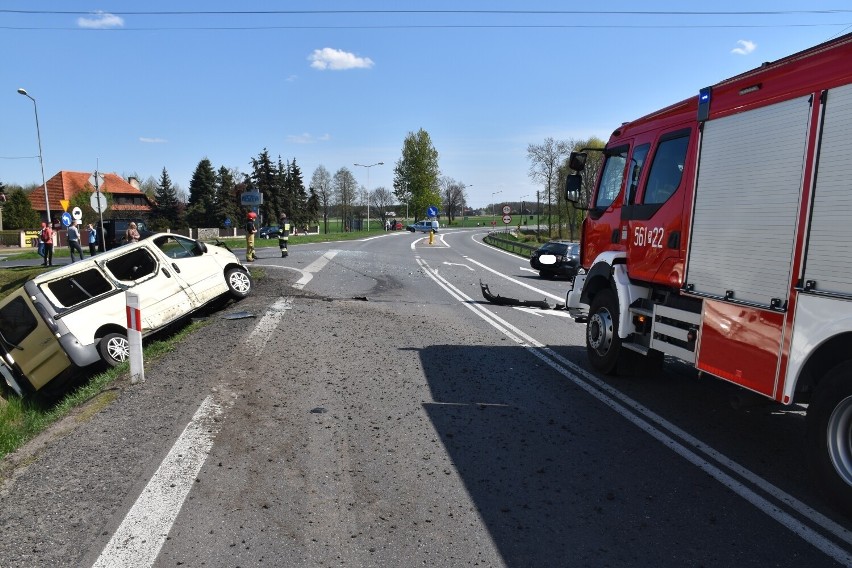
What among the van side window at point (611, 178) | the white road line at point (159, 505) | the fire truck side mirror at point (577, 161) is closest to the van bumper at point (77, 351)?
the white road line at point (159, 505)

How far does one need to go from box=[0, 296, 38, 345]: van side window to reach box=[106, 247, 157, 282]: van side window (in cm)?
135

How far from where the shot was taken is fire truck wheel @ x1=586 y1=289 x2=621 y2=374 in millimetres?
6445

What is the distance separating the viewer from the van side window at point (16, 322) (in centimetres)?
862

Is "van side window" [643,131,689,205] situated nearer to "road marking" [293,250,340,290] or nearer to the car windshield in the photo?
"road marking" [293,250,340,290]

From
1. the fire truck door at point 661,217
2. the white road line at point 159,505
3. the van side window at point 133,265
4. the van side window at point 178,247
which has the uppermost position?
the fire truck door at point 661,217

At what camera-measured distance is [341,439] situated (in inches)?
189

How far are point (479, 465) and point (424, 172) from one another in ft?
286

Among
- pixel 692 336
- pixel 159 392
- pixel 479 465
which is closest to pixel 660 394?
pixel 692 336

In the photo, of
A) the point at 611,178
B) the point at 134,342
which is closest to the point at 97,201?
the point at 134,342

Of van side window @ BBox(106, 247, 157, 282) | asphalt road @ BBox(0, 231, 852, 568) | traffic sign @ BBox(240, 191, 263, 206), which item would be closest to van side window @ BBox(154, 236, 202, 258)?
van side window @ BBox(106, 247, 157, 282)

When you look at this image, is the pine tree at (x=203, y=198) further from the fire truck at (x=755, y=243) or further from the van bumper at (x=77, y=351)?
the fire truck at (x=755, y=243)

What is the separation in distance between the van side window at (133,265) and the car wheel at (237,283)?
187 cm

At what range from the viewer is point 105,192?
67.4 m

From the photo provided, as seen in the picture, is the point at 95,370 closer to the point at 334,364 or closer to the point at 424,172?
the point at 334,364
